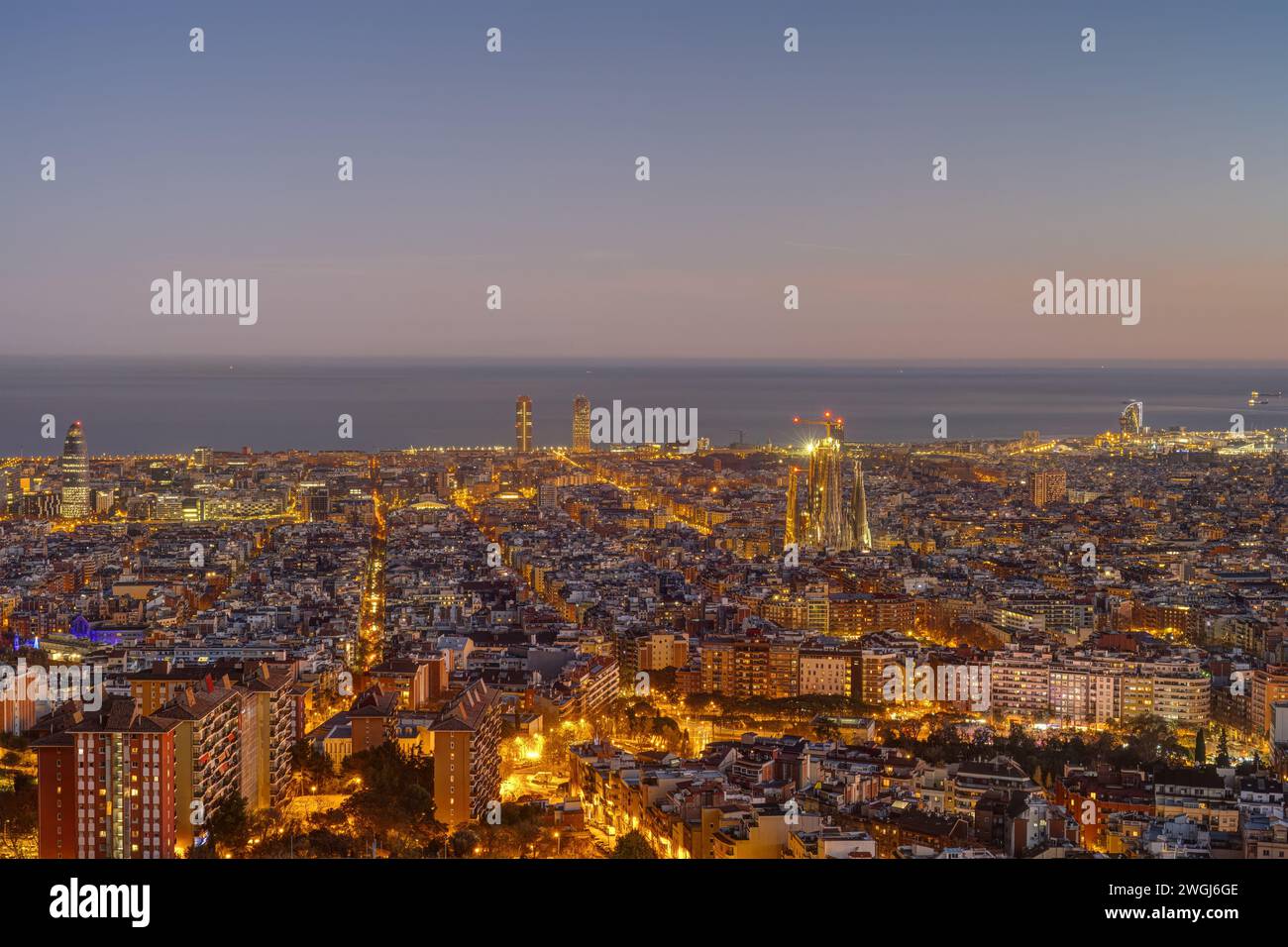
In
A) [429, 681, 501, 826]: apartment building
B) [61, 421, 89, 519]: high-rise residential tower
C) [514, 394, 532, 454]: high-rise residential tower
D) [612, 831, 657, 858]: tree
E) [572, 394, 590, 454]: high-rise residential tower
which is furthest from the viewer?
[514, 394, 532, 454]: high-rise residential tower

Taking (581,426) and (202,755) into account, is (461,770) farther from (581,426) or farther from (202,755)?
(581,426)

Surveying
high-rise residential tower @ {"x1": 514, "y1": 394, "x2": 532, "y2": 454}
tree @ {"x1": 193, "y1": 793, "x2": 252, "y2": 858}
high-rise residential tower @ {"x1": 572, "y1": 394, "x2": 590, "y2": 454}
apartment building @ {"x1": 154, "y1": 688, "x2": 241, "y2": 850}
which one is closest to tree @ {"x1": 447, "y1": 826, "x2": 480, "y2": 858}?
tree @ {"x1": 193, "y1": 793, "x2": 252, "y2": 858}

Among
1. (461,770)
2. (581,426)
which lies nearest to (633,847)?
(461,770)

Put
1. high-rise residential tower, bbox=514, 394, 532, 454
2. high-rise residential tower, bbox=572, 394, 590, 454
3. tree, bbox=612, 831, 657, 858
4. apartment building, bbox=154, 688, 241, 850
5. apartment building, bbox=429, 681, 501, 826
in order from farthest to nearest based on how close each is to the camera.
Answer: high-rise residential tower, bbox=514, 394, 532, 454 → high-rise residential tower, bbox=572, 394, 590, 454 → apartment building, bbox=429, 681, 501, 826 → apartment building, bbox=154, 688, 241, 850 → tree, bbox=612, 831, 657, 858

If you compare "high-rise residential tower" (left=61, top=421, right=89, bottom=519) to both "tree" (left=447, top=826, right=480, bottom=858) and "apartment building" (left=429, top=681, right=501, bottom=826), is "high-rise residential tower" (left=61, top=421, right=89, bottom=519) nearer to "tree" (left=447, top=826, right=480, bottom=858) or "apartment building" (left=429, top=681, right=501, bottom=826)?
"apartment building" (left=429, top=681, right=501, bottom=826)
